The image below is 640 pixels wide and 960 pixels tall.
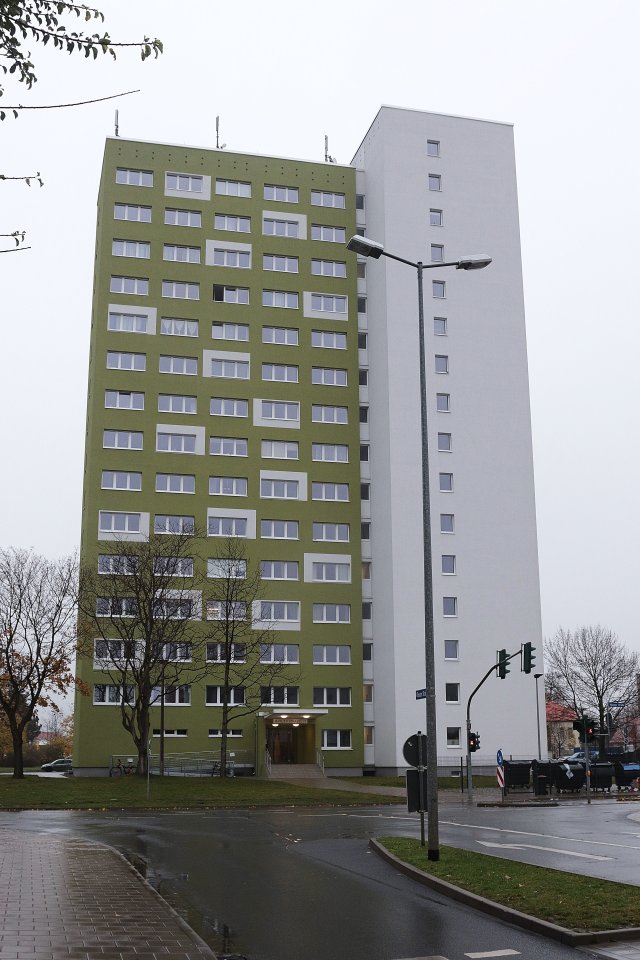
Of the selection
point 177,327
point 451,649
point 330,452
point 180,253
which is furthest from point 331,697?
point 180,253

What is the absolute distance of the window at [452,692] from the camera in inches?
2334

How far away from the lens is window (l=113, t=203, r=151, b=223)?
213ft

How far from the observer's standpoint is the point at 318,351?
65.9 m

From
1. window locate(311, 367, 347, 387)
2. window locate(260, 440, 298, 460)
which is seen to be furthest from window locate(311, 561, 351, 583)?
window locate(311, 367, 347, 387)

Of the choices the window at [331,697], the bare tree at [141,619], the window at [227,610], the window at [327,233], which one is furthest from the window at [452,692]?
the window at [327,233]

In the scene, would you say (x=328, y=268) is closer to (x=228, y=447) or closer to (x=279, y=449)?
(x=279, y=449)

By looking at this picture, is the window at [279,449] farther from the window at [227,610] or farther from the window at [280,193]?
the window at [280,193]

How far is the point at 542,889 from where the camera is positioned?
40.7 ft

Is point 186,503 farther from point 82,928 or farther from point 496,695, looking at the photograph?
point 82,928

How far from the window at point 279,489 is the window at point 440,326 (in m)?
12.9

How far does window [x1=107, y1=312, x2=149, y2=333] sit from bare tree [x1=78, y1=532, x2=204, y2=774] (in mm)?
A: 14403

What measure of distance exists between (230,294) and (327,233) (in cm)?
819

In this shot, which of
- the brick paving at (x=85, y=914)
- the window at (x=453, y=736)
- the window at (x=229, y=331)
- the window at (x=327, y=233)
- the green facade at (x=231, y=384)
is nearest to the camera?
the brick paving at (x=85, y=914)

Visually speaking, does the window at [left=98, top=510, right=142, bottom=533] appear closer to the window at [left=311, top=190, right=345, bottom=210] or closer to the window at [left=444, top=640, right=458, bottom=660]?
the window at [left=444, top=640, right=458, bottom=660]
